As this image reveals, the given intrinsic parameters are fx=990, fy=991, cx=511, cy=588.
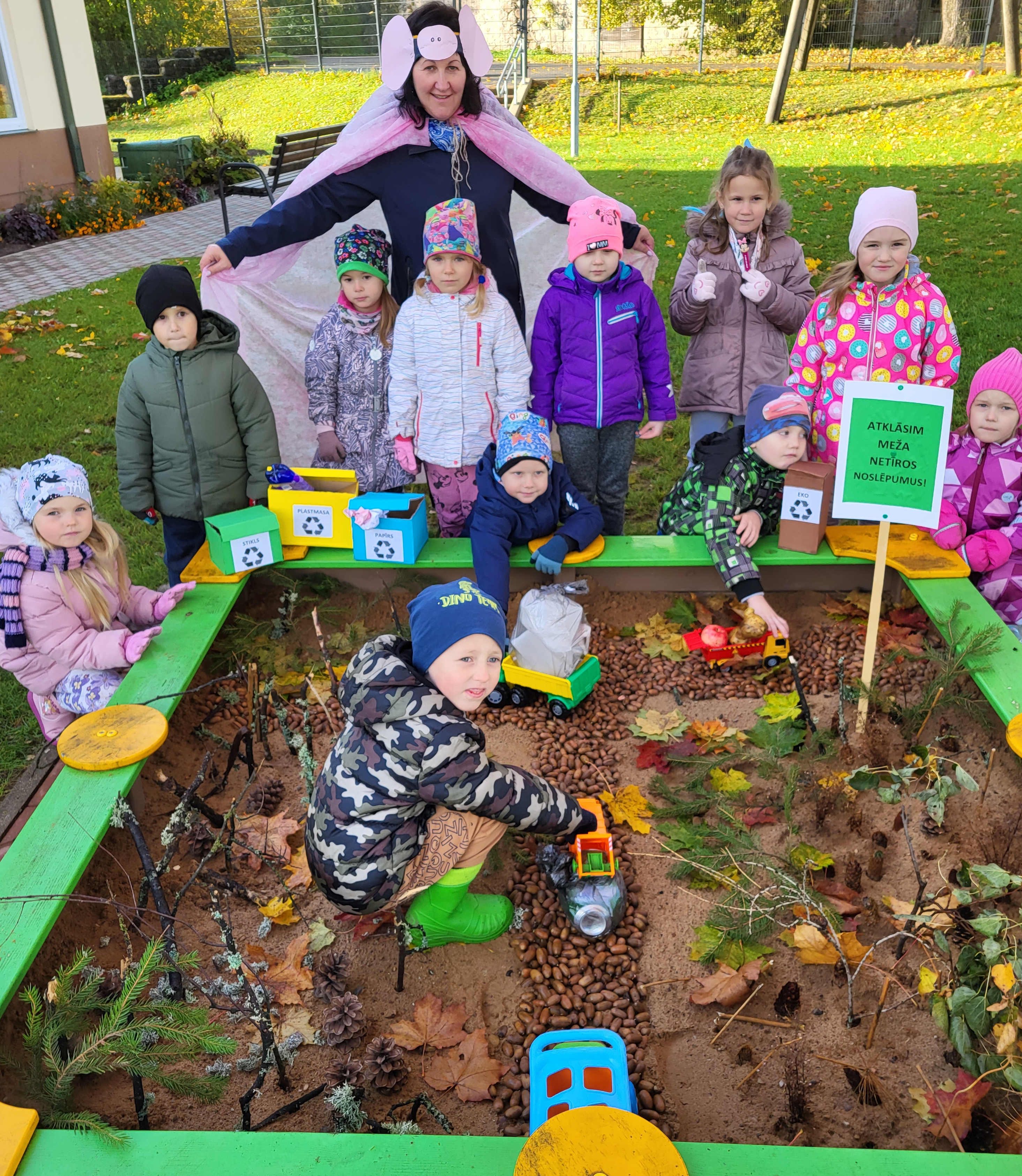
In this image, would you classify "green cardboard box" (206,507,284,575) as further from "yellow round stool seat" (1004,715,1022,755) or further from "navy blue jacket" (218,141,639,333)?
"yellow round stool seat" (1004,715,1022,755)

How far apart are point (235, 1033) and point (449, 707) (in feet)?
3.27

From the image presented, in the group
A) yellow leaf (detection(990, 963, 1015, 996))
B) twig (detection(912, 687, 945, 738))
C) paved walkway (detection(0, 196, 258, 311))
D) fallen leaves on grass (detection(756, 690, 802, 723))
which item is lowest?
fallen leaves on grass (detection(756, 690, 802, 723))

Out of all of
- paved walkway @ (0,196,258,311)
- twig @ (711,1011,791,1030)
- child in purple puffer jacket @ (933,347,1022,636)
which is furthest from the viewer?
paved walkway @ (0,196,258,311)

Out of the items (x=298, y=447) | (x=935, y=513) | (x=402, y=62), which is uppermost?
(x=402, y=62)

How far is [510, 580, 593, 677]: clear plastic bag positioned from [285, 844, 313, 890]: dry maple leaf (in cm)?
105

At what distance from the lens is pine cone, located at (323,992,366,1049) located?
2439mm

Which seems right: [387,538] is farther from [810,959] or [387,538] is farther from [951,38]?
[951,38]

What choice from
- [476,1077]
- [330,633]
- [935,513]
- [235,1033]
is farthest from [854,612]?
[235,1033]

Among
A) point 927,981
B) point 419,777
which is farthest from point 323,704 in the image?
point 927,981

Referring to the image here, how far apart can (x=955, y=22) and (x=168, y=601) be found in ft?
76.1

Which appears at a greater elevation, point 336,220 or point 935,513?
point 336,220

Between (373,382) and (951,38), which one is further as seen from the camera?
(951,38)

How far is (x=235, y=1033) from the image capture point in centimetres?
250

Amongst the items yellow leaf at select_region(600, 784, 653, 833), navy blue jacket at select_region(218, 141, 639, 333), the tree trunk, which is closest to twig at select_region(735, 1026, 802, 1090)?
yellow leaf at select_region(600, 784, 653, 833)
